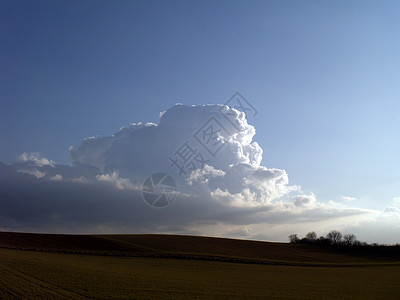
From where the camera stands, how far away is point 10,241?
2144 inches

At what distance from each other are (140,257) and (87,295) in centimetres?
3055

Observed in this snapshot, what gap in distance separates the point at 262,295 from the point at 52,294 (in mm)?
14550

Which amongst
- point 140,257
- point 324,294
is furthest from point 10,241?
point 324,294

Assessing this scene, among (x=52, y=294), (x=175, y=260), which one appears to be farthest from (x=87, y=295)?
(x=175, y=260)

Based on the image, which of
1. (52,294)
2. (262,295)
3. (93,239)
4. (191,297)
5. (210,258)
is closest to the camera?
(52,294)

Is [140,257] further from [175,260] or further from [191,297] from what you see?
[191,297]

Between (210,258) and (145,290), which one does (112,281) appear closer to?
(145,290)

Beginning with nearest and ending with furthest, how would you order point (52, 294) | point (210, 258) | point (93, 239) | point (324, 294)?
point (52, 294)
point (324, 294)
point (210, 258)
point (93, 239)

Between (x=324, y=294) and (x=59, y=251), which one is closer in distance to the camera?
(x=324, y=294)

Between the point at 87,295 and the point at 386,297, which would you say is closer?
the point at 87,295

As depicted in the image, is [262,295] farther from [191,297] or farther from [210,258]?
[210,258]

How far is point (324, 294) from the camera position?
26.0 m

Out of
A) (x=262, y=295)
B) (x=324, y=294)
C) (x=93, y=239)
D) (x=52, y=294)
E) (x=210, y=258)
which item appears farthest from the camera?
(x=93, y=239)

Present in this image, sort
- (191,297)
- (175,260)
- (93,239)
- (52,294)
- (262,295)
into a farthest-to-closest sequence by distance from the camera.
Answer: (93,239) < (175,260) < (262,295) < (191,297) < (52,294)
